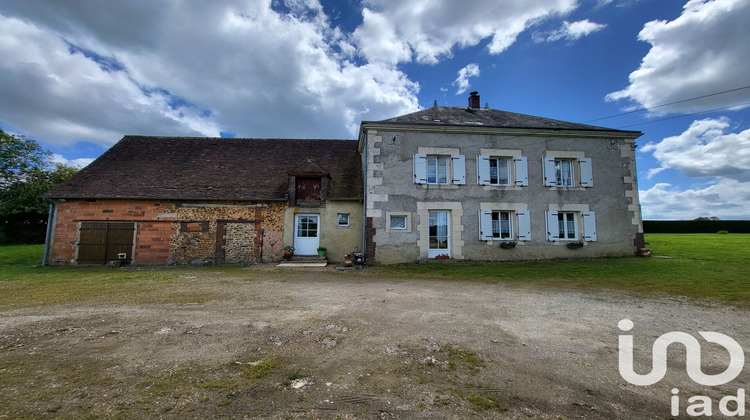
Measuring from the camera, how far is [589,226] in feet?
38.4

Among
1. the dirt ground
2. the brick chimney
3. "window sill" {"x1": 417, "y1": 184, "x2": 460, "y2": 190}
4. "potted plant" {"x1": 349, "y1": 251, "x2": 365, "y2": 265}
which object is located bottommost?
the dirt ground

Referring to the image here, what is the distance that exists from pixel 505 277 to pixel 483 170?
15.5 ft

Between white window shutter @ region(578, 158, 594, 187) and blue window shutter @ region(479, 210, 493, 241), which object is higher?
white window shutter @ region(578, 158, 594, 187)

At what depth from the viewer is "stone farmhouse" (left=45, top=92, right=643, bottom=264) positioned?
11.3m

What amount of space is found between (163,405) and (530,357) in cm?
333

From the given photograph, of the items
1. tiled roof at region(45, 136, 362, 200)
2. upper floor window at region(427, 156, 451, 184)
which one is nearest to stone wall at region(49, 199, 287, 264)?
tiled roof at region(45, 136, 362, 200)

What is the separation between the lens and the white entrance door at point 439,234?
1130cm

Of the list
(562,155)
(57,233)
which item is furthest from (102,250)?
(562,155)

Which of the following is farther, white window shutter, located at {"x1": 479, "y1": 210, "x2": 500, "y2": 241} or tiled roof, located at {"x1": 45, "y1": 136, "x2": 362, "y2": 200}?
tiled roof, located at {"x1": 45, "y1": 136, "x2": 362, "y2": 200}

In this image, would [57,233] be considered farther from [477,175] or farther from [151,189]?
[477,175]

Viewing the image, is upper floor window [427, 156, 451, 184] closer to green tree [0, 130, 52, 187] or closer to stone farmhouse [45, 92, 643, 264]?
stone farmhouse [45, 92, 643, 264]

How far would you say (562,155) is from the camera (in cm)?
1205

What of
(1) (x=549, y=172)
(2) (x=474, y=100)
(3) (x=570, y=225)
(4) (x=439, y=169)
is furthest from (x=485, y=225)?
(2) (x=474, y=100)

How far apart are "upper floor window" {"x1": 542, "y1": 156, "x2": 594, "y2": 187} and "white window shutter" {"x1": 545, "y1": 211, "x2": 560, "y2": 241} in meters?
1.19
